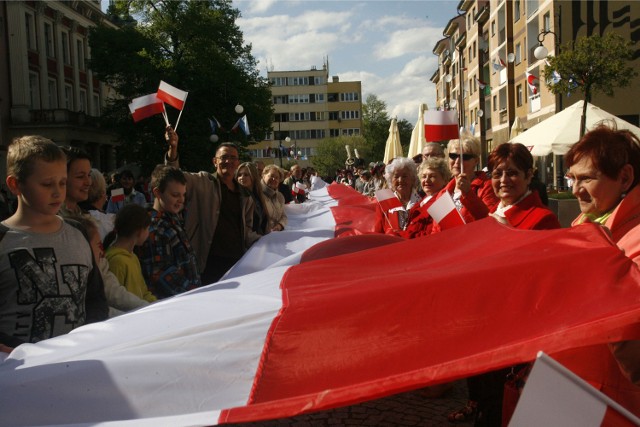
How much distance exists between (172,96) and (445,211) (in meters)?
5.45

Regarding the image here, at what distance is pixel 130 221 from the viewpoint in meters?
4.83

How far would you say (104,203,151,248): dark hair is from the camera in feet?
15.8

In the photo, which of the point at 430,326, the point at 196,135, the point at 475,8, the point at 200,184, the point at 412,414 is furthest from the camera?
the point at 475,8

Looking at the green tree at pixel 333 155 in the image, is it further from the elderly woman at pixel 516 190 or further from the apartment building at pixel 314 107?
the elderly woman at pixel 516 190

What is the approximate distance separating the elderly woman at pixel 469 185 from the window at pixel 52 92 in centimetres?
4975

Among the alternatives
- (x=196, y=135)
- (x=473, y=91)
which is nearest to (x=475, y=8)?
(x=473, y=91)

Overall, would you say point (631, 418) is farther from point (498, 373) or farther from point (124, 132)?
point (124, 132)

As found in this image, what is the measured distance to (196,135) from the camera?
40.0m

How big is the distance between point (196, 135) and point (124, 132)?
Result: 18.4ft

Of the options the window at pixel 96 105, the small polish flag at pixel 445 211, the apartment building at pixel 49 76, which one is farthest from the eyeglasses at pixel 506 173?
the window at pixel 96 105

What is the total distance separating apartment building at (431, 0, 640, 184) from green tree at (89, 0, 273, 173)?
41.5 feet

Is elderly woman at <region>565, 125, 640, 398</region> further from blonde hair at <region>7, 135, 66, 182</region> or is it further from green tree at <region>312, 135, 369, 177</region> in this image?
green tree at <region>312, 135, 369, 177</region>

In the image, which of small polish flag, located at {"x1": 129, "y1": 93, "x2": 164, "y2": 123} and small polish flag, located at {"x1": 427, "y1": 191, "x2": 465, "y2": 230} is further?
small polish flag, located at {"x1": 129, "y1": 93, "x2": 164, "y2": 123}

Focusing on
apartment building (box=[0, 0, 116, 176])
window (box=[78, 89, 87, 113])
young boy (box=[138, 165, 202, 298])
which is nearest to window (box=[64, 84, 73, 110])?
apartment building (box=[0, 0, 116, 176])
